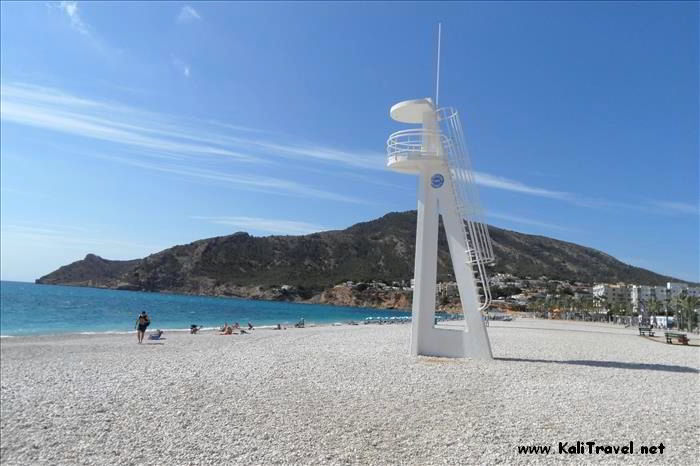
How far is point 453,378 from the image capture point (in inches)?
392

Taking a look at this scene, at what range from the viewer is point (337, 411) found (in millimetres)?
7398

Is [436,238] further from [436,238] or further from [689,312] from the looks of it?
[689,312]

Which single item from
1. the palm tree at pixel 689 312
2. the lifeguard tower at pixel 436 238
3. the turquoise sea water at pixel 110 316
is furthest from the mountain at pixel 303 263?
the lifeguard tower at pixel 436 238

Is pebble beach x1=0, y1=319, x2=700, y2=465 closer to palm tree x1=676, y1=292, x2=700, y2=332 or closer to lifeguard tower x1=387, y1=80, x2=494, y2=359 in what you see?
lifeguard tower x1=387, y1=80, x2=494, y2=359

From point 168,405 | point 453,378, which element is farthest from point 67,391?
point 453,378

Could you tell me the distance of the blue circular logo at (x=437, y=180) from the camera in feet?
43.4

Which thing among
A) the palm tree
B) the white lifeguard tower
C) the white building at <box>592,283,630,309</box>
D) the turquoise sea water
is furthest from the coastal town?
the white lifeguard tower

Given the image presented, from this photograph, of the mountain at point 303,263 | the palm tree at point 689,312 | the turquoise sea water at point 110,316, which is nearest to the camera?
the turquoise sea water at point 110,316

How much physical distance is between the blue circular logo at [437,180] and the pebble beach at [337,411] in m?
4.49

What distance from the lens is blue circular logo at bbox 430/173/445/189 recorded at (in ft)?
43.4

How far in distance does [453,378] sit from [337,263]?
110 metres

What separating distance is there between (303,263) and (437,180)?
109 metres

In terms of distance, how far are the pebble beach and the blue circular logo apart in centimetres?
449

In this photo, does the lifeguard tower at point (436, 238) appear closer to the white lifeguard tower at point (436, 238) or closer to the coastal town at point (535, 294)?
the white lifeguard tower at point (436, 238)
